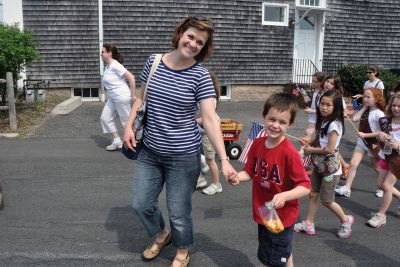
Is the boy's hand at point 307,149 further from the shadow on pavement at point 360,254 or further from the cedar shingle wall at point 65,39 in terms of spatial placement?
the cedar shingle wall at point 65,39

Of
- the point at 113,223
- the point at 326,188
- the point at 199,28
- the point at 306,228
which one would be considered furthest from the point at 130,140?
the point at 306,228

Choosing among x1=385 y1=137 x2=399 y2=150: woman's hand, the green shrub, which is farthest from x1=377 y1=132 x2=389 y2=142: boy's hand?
the green shrub

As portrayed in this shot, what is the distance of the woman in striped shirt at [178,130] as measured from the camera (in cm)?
311

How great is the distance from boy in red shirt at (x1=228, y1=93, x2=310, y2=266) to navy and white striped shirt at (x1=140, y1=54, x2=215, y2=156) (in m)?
0.48

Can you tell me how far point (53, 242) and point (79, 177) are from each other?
6.83 feet

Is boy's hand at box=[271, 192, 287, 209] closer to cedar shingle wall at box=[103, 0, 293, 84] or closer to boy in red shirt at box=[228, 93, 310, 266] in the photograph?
boy in red shirt at box=[228, 93, 310, 266]

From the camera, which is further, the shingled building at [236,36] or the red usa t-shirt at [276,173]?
the shingled building at [236,36]

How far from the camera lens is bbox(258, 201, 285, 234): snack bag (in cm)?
274

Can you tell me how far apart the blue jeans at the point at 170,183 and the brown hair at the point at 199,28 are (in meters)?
0.75

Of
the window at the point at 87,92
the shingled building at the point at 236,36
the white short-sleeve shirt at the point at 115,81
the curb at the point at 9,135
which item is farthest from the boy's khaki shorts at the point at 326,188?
the window at the point at 87,92

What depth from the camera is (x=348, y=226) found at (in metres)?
4.29

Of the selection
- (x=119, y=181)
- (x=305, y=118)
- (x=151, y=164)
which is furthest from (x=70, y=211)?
(x=305, y=118)

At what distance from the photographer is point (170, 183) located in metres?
3.35

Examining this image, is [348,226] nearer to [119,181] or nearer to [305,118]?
[119,181]
